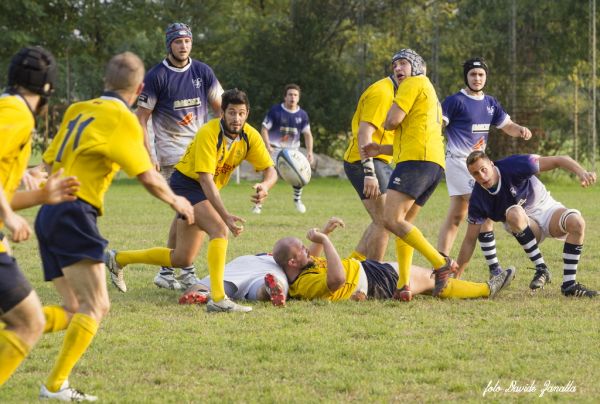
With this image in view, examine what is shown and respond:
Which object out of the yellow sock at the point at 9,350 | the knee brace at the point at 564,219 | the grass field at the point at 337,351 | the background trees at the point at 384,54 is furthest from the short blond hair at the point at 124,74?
the background trees at the point at 384,54

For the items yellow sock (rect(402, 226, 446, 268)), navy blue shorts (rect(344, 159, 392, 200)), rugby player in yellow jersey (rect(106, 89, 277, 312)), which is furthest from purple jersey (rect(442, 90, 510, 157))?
rugby player in yellow jersey (rect(106, 89, 277, 312))

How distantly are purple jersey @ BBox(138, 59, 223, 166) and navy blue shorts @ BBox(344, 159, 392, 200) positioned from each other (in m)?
1.42

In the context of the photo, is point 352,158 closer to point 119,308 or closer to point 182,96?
point 182,96

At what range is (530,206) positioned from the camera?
827 centimetres

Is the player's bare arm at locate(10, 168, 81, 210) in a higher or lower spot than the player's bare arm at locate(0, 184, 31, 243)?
higher

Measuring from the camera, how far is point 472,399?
495 centimetres

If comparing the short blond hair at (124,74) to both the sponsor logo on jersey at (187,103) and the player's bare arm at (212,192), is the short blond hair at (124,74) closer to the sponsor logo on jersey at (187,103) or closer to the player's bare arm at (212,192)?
the player's bare arm at (212,192)

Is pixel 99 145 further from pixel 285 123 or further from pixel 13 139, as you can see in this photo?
pixel 285 123

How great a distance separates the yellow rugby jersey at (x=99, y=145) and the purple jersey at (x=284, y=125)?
14.1 metres

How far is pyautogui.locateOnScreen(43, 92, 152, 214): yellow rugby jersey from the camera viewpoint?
193 inches

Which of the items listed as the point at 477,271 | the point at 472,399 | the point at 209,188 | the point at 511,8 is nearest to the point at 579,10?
the point at 511,8

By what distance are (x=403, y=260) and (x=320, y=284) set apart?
69cm

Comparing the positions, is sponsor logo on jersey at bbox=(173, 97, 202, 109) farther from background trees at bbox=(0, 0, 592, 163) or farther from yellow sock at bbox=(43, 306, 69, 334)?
background trees at bbox=(0, 0, 592, 163)

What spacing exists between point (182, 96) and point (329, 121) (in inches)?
675
